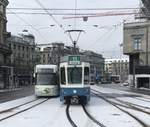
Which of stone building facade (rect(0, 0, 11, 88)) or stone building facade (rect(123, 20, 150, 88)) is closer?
stone building facade (rect(0, 0, 11, 88))

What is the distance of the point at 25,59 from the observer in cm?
14275

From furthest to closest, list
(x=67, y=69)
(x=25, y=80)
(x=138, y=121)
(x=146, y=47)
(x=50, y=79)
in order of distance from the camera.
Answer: (x=25, y=80) < (x=146, y=47) < (x=50, y=79) < (x=67, y=69) < (x=138, y=121)

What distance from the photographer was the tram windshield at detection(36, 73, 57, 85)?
4647cm

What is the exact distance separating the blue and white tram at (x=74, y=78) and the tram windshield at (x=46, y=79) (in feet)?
37.3

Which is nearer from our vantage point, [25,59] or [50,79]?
[50,79]

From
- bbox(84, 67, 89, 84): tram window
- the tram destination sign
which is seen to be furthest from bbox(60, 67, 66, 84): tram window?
bbox(84, 67, 89, 84): tram window

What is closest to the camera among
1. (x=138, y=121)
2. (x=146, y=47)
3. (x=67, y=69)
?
(x=138, y=121)

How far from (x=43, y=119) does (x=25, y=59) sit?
396 ft

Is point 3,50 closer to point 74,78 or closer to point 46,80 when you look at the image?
point 46,80

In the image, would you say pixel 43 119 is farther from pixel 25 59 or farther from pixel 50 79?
pixel 25 59

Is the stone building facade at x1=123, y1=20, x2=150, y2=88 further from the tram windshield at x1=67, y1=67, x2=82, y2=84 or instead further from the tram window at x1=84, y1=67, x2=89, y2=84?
the tram windshield at x1=67, y1=67, x2=82, y2=84

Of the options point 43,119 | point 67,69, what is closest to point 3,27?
point 67,69

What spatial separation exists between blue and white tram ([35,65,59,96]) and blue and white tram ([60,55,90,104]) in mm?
11168

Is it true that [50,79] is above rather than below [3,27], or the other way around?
below
